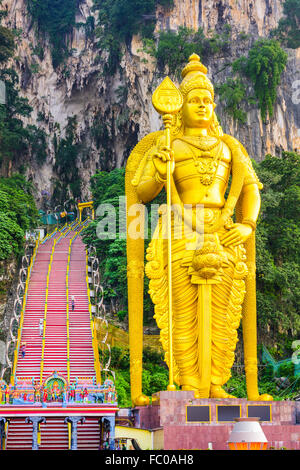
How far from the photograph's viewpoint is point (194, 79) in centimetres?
950

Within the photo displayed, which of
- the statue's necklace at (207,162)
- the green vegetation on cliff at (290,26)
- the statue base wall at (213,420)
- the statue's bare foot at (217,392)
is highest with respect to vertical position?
the green vegetation on cliff at (290,26)

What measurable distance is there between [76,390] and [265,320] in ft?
25.5

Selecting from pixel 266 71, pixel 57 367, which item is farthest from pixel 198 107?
pixel 266 71

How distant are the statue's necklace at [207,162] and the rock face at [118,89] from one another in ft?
46.7

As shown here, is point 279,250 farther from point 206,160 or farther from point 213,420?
point 213,420

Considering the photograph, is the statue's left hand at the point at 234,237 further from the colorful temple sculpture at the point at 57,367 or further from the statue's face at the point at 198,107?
the colorful temple sculpture at the point at 57,367

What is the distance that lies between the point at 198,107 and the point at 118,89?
64.6 ft

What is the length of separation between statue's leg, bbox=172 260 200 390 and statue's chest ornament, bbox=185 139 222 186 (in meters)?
1.14

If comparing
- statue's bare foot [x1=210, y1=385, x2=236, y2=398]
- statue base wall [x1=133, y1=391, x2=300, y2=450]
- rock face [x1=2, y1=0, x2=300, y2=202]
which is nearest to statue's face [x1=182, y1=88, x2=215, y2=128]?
statue's bare foot [x1=210, y1=385, x2=236, y2=398]

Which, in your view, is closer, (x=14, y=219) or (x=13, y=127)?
(x=14, y=219)

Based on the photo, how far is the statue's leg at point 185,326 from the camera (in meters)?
8.85

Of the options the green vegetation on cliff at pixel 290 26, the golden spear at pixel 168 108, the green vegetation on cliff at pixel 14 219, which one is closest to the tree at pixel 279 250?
the green vegetation on cliff at pixel 14 219

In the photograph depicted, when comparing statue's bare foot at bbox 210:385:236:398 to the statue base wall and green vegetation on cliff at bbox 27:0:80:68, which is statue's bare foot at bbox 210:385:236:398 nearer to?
the statue base wall

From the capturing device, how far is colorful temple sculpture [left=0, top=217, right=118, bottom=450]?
8.97m
